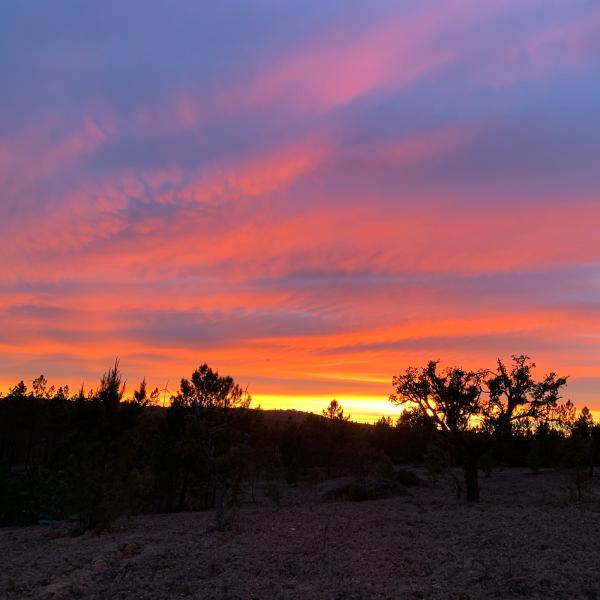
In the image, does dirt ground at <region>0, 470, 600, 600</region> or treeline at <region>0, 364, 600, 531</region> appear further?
treeline at <region>0, 364, 600, 531</region>

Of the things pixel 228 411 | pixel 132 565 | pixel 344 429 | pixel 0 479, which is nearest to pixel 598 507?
pixel 228 411

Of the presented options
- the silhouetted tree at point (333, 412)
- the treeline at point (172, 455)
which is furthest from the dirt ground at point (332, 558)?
the silhouetted tree at point (333, 412)

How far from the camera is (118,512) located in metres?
24.4

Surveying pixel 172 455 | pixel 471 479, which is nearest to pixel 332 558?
pixel 471 479

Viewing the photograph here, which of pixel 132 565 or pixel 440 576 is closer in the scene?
pixel 440 576

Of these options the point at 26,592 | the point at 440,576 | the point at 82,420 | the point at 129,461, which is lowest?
the point at 26,592

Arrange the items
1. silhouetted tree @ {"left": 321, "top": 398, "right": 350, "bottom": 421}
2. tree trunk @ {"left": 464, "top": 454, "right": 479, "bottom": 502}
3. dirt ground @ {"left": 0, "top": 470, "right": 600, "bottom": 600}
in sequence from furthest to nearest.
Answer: silhouetted tree @ {"left": 321, "top": 398, "right": 350, "bottom": 421}
tree trunk @ {"left": 464, "top": 454, "right": 479, "bottom": 502}
dirt ground @ {"left": 0, "top": 470, "right": 600, "bottom": 600}

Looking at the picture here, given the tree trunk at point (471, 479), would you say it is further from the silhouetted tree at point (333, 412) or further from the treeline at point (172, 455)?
the silhouetted tree at point (333, 412)

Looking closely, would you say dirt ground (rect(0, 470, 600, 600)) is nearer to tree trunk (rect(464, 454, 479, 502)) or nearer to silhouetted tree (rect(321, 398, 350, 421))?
tree trunk (rect(464, 454, 479, 502))

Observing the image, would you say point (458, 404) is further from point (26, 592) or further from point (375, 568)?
point (26, 592)

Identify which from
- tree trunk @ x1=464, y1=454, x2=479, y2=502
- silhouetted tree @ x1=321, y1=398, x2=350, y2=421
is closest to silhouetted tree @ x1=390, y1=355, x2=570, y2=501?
tree trunk @ x1=464, y1=454, x2=479, y2=502

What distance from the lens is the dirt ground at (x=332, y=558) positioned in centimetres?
1261

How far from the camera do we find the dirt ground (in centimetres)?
1261

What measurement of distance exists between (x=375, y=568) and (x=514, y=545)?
5071 millimetres
